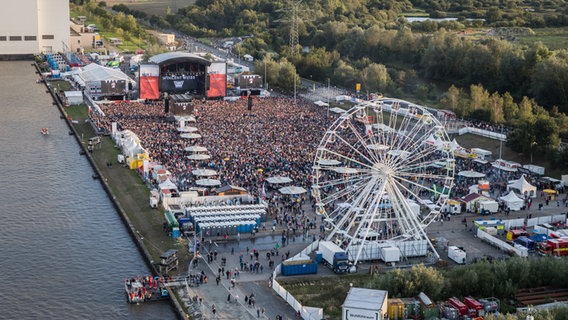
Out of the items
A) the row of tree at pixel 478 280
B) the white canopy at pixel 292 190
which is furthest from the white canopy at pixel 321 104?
the row of tree at pixel 478 280

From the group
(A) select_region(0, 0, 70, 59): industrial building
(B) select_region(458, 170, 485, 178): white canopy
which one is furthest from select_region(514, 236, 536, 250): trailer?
(A) select_region(0, 0, 70, 59): industrial building

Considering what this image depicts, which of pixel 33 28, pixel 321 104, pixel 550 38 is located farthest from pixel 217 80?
pixel 550 38

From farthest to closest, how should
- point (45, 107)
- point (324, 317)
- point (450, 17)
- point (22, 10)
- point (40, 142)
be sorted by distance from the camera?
point (450, 17)
point (22, 10)
point (45, 107)
point (40, 142)
point (324, 317)

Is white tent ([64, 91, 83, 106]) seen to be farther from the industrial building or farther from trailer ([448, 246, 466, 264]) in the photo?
trailer ([448, 246, 466, 264])

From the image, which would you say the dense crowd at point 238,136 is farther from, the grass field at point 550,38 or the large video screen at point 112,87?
the grass field at point 550,38

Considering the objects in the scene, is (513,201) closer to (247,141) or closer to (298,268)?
(298,268)

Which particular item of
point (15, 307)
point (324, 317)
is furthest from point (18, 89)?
point (324, 317)

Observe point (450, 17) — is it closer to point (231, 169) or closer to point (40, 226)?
point (231, 169)
